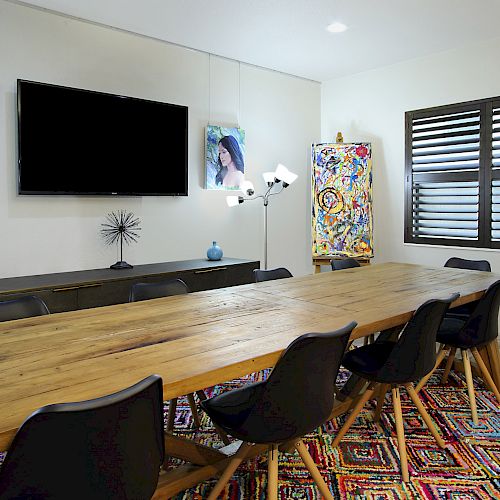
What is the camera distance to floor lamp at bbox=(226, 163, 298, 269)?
5.32 meters

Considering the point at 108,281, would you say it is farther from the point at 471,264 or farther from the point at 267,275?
the point at 471,264

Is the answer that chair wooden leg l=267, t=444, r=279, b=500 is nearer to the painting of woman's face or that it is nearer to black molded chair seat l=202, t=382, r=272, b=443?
black molded chair seat l=202, t=382, r=272, b=443

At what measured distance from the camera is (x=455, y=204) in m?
5.24

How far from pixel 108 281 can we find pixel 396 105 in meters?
3.75

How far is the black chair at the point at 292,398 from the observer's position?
1771mm

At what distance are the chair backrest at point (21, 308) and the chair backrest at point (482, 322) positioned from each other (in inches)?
94.2

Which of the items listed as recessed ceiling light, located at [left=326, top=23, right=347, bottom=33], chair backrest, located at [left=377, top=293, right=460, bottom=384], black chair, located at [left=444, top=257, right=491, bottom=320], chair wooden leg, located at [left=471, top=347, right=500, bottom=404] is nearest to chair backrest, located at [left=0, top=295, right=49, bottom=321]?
chair backrest, located at [left=377, top=293, right=460, bottom=384]

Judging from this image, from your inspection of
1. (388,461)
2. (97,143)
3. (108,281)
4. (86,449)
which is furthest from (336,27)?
(86,449)

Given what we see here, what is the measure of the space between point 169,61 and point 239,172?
133cm

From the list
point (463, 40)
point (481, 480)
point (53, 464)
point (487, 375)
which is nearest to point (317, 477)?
point (481, 480)

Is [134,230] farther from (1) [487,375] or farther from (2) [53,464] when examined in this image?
(2) [53,464]

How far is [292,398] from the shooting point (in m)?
1.82

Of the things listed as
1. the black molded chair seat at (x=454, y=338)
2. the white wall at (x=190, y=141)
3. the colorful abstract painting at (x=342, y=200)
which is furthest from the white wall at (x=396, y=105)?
the black molded chair seat at (x=454, y=338)

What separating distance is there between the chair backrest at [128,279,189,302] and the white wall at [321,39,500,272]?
11.1 ft
